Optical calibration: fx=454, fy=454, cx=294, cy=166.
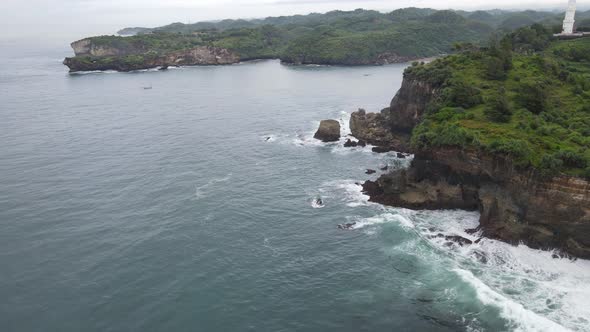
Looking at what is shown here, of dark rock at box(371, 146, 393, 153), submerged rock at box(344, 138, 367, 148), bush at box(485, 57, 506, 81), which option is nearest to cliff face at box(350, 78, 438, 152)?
dark rock at box(371, 146, 393, 153)

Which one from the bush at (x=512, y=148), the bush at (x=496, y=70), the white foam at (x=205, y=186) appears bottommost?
the white foam at (x=205, y=186)

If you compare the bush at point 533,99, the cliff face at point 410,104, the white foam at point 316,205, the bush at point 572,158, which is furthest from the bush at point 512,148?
the cliff face at point 410,104

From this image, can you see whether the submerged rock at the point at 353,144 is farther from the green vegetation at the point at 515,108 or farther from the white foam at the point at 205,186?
the white foam at the point at 205,186

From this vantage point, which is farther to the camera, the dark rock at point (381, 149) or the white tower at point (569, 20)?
the white tower at point (569, 20)

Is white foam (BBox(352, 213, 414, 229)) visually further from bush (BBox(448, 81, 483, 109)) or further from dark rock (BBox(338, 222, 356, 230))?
bush (BBox(448, 81, 483, 109))

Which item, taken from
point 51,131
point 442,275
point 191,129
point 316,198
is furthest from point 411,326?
point 51,131
